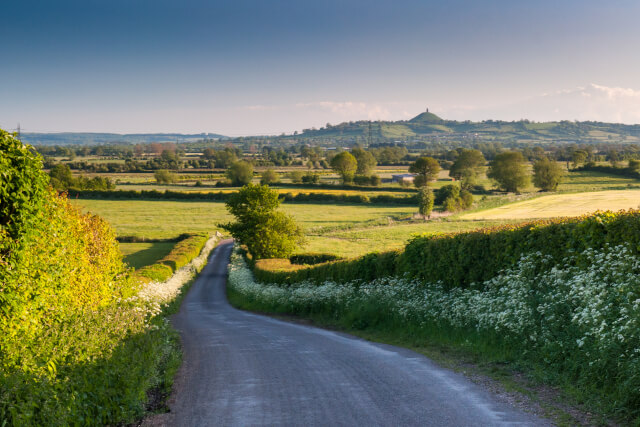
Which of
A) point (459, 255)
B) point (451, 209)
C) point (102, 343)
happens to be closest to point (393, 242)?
point (451, 209)

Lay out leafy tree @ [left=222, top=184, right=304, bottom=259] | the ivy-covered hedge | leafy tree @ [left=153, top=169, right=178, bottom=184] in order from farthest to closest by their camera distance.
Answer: leafy tree @ [left=153, top=169, right=178, bottom=184] < leafy tree @ [left=222, top=184, right=304, bottom=259] < the ivy-covered hedge

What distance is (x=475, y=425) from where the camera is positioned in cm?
629

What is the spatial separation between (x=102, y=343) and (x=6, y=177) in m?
2.98

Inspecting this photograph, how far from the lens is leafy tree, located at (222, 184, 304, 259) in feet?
169

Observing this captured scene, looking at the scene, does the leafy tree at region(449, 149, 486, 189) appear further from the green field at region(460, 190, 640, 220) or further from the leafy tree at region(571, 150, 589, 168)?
the green field at region(460, 190, 640, 220)

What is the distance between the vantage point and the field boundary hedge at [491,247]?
971 centimetres

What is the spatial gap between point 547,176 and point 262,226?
229 feet

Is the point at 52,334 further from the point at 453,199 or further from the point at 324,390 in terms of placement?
the point at 453,199

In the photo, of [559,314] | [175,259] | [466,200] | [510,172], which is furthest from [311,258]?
[510,172]

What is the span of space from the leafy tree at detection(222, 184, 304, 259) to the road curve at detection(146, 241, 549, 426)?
39.6m

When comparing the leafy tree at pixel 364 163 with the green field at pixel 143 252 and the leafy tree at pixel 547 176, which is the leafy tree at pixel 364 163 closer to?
the leafy tree at pixel 547 176

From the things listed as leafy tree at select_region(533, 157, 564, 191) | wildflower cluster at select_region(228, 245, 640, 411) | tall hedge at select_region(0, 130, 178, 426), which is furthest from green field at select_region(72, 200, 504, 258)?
tall hedge at select_region(0, 130, 178, 426)

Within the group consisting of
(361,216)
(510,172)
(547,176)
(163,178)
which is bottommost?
(361,216)

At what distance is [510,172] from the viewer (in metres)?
105
